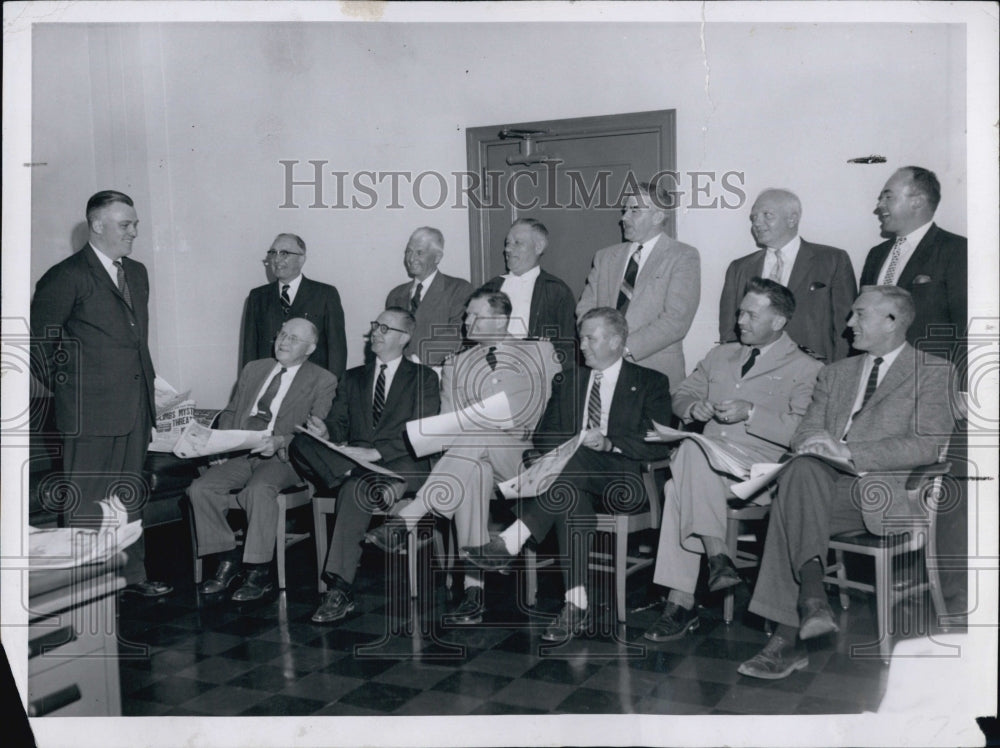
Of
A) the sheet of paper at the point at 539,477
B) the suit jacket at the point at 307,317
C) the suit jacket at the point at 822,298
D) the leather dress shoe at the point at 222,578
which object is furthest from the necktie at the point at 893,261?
the leather dress shoe at the point at 222,578

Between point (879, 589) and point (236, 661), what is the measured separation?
8.43 feet

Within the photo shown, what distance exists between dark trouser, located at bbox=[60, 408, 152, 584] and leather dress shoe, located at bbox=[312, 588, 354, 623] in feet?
2.68

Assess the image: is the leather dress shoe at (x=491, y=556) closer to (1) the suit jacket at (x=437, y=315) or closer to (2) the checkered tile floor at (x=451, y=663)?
(2) the checkered tile floor at (x=451, y=663)

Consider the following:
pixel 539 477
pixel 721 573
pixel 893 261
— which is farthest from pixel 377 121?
pixel 721 573

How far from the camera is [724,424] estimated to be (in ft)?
13.8

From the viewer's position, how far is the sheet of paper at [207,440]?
4.47 metres

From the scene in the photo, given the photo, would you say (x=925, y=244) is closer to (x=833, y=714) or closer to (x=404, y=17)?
(x=833, y=714)

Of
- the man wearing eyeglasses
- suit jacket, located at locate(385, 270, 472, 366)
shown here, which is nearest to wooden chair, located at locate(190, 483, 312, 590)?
suit jacket, located at locate(385, 270, 472, 366)

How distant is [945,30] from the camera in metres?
3.60

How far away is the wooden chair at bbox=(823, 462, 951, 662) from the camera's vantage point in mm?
3646

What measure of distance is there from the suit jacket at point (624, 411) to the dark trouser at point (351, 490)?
2.14ft

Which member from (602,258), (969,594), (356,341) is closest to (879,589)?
(969,594)

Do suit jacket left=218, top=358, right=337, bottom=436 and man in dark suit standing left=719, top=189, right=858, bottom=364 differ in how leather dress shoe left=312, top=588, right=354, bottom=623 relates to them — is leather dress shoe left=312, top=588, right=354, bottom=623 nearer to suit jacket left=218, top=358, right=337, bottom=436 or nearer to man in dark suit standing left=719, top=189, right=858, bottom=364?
suit jacket left=218, top=358, right=337, bottom=436

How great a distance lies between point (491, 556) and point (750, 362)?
1.46 meters
